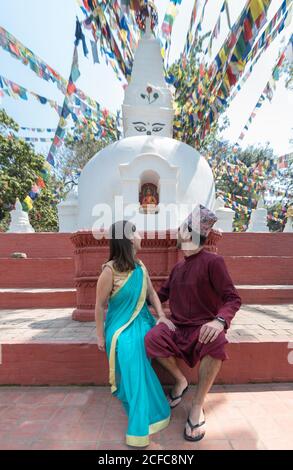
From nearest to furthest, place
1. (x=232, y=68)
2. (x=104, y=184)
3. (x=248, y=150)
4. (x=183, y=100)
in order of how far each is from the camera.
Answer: (x=232, y=68)
(x=104, y=184)
(x=183, y=100)
(x=248, y=150)

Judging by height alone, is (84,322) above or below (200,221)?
below

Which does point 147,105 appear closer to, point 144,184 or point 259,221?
point 144,184

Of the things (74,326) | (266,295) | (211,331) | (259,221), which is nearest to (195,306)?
(211,331)

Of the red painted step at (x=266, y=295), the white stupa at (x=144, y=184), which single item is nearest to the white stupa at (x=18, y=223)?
the white stupa at (x=144, y=184)

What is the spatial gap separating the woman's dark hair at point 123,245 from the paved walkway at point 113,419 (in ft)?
3.61

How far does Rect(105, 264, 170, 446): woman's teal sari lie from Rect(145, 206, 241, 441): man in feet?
0.38

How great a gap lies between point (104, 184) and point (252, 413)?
7.09m

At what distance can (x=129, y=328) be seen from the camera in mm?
2096

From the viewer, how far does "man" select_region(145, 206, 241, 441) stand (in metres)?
1.89

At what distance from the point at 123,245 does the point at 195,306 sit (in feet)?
2.27

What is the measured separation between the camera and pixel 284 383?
2.64 metres
